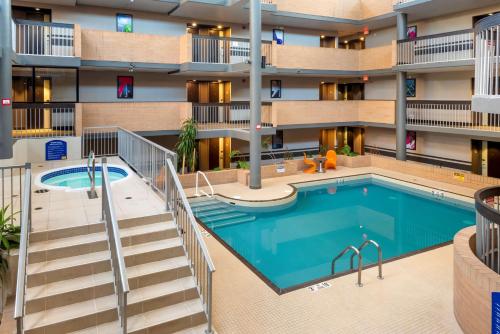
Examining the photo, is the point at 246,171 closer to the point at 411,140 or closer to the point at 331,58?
the point at 331,58

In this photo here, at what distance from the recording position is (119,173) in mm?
11945

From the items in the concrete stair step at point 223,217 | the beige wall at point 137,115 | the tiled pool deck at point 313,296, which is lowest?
the tiled pool deck at point 313,296

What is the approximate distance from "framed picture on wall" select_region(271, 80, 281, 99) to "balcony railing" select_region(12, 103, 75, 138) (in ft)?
34.7

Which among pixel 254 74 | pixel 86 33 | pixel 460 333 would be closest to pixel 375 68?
pixel 254 74

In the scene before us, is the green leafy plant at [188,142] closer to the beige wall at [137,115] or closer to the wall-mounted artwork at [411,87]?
the beige wall at [137,115]

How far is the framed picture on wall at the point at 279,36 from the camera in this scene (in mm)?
21141

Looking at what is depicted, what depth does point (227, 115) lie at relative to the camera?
63.9 ft

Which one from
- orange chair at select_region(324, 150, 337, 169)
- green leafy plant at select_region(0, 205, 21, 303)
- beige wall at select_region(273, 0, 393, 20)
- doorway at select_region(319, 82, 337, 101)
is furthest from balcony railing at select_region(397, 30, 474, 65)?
green leafy plant at select_region(0, 205, 21, 303)

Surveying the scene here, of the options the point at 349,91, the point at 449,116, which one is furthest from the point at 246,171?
the point at 349,91

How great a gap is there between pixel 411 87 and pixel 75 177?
1643 cm

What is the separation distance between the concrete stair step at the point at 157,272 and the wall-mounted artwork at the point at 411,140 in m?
17.2

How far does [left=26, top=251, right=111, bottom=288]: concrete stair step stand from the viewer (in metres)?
5.78

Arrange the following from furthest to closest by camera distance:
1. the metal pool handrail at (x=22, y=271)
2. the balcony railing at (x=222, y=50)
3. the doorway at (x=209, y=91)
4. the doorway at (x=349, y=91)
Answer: the doorway at (x=349, y=91) → the doorway at (x=209, y=91) → the balcony railing at (x=222, y=50) → the metal pool handrail at (x=22, y=271)

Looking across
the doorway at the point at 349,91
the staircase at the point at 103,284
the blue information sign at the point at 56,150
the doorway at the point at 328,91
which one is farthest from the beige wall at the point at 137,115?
the doorway at the point at 349,91
